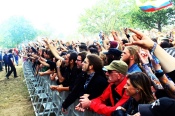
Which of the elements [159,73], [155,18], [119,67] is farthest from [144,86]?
[155,18]

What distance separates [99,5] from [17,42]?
21.8 meters

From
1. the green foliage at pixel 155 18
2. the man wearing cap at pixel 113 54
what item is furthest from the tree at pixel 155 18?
the man wearing cap at pixel 113 54

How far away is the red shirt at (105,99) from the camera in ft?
10.9

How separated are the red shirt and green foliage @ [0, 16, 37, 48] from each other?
5711 centimetres

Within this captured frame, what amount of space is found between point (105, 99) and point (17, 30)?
58.6 metres

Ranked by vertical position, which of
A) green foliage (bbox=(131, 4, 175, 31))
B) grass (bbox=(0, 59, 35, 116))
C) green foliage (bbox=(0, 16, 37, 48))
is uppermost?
green foliage (bbox=(131, 4, 175, 31))

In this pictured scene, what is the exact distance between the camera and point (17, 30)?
197 feet

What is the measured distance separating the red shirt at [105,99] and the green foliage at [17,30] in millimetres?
57107

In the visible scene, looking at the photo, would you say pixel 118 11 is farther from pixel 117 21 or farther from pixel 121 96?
pixel 121 96

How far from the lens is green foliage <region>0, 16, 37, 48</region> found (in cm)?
5947

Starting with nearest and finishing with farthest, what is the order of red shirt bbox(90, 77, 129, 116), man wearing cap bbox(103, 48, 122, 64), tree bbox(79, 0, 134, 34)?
red shirt bbox(90, 77, 129, 116), man wearing cap bbox(103, 48, 122, 64), tree bbox(79, 0, 134, 34)

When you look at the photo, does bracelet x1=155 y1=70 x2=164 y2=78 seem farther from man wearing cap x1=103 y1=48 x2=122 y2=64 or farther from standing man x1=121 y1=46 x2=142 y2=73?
man wearing cap x1=103 y1=48 x2=122 y2=64

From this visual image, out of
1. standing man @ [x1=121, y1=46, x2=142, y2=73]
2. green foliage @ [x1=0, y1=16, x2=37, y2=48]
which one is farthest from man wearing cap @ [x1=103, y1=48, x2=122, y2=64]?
green foliage @ [x1=0, y1=16, x2=37, y2=48]

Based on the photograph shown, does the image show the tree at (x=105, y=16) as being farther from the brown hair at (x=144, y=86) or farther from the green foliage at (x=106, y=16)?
the brown hair at (x=144, y=86)
